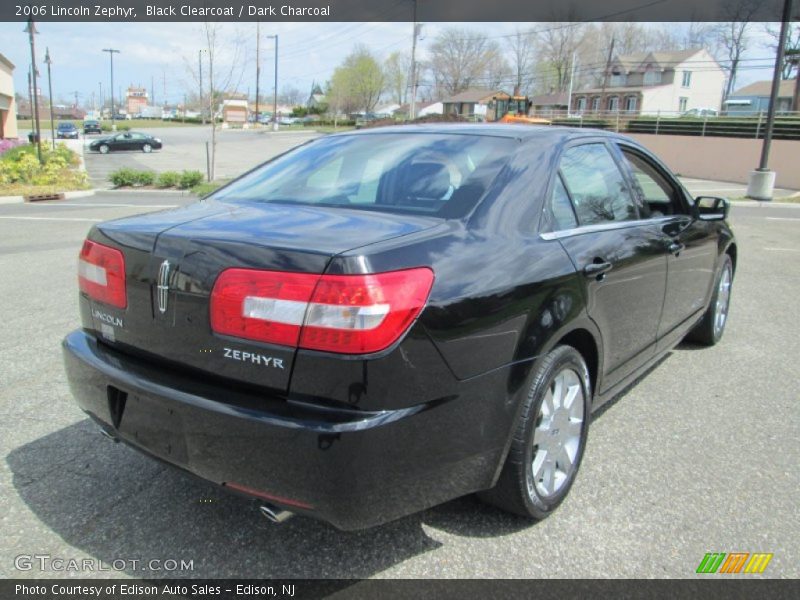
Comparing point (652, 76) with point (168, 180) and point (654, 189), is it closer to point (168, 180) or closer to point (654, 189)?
point (168, 180)

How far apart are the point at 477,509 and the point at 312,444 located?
1139mm

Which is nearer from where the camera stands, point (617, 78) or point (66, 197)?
point (66, 197)

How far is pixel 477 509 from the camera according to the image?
281cm

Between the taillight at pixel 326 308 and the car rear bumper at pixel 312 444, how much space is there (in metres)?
0.22

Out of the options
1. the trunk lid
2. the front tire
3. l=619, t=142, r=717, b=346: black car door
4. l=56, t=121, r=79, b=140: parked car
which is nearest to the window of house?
l=56, t=121, r=79, b=140: parked car

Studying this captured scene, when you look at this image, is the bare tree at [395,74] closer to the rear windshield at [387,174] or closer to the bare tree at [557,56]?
the bare tree at [557,56]

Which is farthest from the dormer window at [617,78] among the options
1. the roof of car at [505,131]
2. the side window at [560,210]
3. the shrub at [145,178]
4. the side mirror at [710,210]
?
the side window at [560,210]

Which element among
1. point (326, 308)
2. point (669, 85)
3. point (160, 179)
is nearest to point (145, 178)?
point (160, 179)

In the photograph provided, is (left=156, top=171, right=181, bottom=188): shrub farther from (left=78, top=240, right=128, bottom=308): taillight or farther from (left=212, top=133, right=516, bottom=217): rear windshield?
(left=78, top=240, right=128, bottom=308): taillight

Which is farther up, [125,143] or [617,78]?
[617,78]

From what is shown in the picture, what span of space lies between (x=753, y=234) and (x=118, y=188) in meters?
17.7

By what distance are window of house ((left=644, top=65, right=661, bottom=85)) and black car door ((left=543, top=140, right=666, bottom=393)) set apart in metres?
73.3

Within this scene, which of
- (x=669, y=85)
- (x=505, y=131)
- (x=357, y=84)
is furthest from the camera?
(x=357, y=84)

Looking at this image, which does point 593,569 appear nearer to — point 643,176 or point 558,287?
point 558,287
